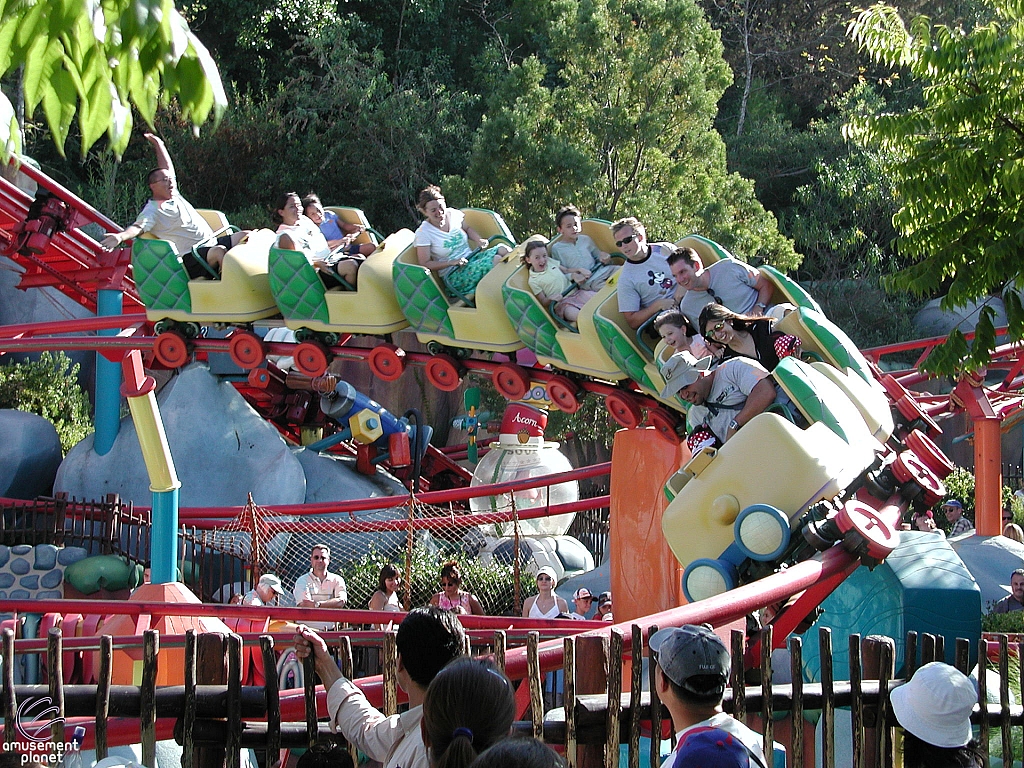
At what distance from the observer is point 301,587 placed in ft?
21.1

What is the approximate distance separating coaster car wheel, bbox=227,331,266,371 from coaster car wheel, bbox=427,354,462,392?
1047mm

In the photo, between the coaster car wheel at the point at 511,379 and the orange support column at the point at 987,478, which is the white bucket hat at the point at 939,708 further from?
the orange support column at the point at 987,478

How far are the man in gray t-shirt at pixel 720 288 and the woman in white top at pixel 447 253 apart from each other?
121 cm

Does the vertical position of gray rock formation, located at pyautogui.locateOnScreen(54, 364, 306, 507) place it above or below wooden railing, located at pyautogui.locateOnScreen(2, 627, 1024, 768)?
above

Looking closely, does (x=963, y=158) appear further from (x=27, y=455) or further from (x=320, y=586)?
(x=27, y=455)

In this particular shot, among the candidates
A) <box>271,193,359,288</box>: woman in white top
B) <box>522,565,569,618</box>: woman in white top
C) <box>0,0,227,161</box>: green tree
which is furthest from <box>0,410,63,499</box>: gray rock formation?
<box>0,0,227,161</box>: green tree

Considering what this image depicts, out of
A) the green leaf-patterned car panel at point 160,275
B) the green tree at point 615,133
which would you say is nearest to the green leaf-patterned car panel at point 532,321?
the green leaf-patterned car panel at point 160,275

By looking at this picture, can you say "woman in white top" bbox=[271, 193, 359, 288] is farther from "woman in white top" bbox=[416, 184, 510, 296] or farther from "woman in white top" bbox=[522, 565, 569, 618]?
"woman in white top" bbox=[522, 565, 569, 618]

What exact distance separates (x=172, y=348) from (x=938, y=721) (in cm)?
572

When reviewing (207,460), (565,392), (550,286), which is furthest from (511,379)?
(207,460)

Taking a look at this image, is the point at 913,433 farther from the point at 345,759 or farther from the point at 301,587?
the point at 345,759

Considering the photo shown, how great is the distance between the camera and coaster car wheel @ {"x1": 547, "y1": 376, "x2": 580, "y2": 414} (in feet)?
21.0

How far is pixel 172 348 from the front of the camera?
7113 millimetres

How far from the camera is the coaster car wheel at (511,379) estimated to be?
6.54 m
